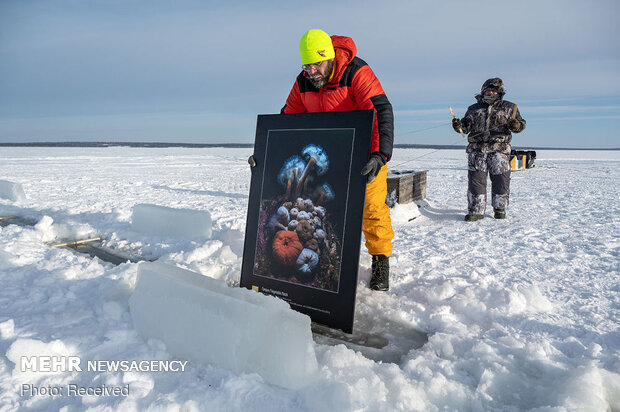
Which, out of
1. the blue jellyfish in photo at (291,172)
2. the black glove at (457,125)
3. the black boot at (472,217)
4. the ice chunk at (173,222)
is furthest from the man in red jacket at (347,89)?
the black boot at (472,217)

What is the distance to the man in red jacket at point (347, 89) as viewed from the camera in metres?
2.43

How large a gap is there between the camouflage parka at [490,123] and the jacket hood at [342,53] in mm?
3321

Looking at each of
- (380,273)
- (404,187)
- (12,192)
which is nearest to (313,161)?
(380,273)

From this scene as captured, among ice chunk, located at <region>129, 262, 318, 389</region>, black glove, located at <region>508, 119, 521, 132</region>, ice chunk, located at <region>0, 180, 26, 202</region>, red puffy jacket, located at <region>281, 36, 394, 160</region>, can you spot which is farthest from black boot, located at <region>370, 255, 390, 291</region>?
ice chunk, located at <region>0, 180, 26, 202</region>

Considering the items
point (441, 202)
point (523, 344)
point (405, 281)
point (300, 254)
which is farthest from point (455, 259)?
point (441, 202)

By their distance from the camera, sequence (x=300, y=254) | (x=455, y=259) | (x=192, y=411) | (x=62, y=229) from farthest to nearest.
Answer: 1. (x=62, y=229)
2. (x=455, y=259)
3. (x=300, y=254)
4. (x=192, y=411)

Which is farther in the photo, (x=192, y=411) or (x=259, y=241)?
(x=259, y=241)

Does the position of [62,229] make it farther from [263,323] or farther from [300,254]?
[263,323]

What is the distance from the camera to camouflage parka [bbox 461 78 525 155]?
509cm

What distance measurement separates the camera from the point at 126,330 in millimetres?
2197

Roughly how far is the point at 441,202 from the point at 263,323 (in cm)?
615

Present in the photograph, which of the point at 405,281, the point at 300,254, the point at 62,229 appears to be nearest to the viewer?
the point at 300,254

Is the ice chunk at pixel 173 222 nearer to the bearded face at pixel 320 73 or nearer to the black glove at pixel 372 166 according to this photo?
the bearded face at pixel 320 73

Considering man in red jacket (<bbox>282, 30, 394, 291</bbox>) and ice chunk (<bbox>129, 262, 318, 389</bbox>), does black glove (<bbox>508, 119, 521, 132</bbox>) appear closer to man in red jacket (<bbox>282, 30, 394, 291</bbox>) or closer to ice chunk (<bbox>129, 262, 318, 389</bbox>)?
man in red jacket (<bbox>282, 30, 394, 291</bbox>)
